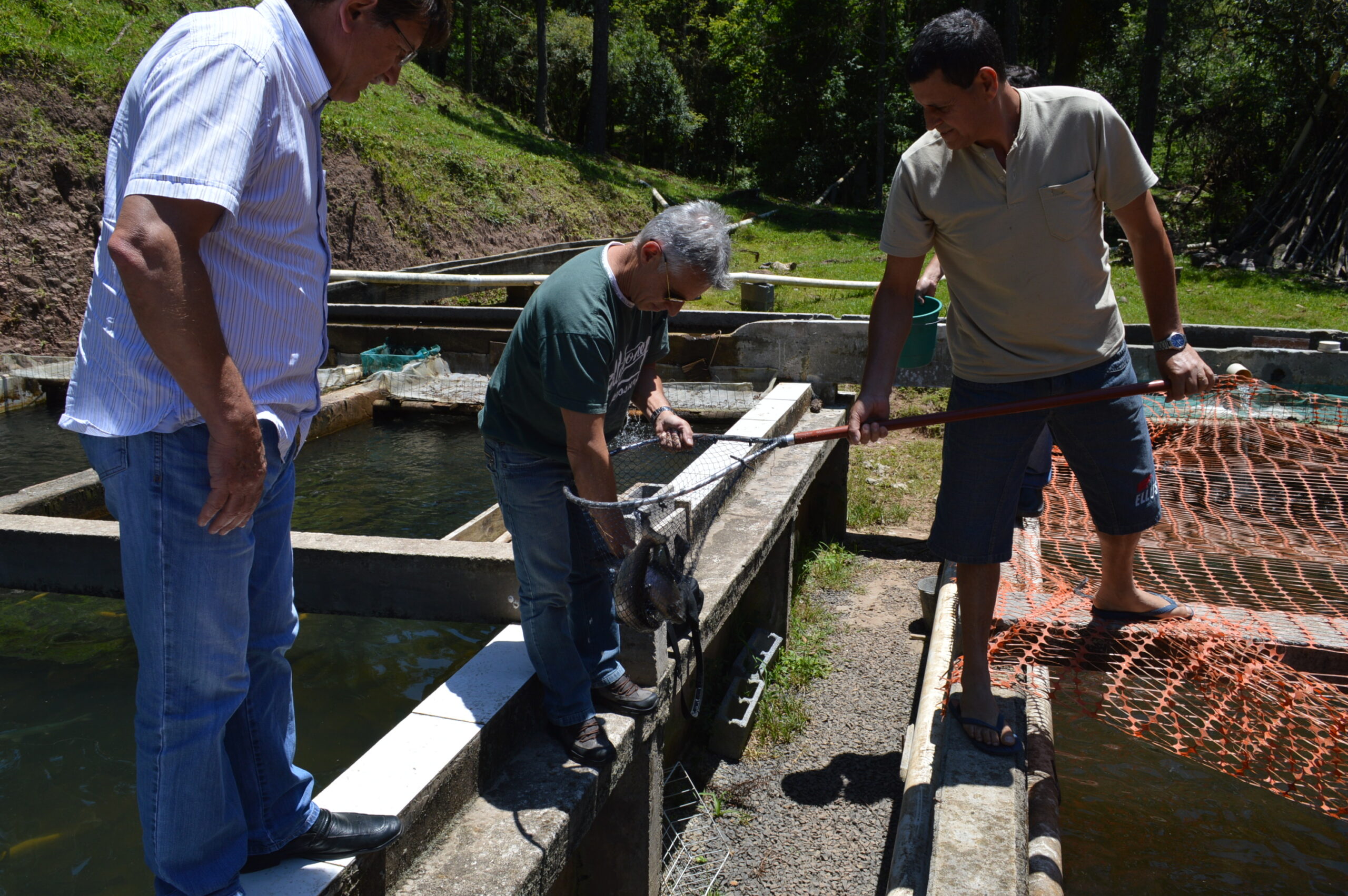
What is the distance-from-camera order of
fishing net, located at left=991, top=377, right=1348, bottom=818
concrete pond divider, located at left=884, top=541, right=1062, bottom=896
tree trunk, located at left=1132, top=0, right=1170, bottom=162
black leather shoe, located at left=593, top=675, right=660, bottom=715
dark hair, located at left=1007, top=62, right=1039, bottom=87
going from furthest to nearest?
tree trunk, located at left=1132, top=0, right=1170, bottom=162, dark hair, located at left=1007, top=62, right=1039, bottom=87, fishing net, located at left=991, top=377, right=1348, bottom=818, black leather shoe, located at left=593, top=675, right=660, bottom=715, concrete pond divider, located at left=884, top=541, right=1062, bottom=896

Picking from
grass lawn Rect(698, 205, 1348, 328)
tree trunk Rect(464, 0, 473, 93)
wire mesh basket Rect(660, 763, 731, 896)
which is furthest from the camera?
tree trunk Rect(464, 0, 473, 93)

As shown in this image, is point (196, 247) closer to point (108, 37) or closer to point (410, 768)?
point (410, 768)

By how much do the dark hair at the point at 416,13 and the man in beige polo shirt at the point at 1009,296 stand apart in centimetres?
132

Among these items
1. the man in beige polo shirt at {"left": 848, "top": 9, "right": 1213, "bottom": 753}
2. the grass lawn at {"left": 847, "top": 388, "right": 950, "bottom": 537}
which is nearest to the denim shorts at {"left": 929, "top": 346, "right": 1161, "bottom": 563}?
the man in beige polo shirt at {"left": 848, "top": 9, "right": 1213, "bottom": 753}

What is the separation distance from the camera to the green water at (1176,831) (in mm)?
3467

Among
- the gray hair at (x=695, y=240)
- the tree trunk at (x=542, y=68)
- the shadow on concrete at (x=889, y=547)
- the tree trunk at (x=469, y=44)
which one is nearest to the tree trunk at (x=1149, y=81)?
the shadow on concrete at (x=889, y=547)

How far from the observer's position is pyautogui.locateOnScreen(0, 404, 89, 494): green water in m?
6.83

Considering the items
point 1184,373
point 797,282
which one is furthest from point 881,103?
point 1184,373

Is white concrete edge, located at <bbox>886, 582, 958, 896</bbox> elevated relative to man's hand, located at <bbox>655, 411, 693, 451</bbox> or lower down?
lower down

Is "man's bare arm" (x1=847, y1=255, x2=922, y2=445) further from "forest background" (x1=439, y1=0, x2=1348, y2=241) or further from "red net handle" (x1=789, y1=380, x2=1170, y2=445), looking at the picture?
"forest background" (x1=439, y1=0, x2=1348, y2=241)

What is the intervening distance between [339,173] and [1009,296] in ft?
44.4

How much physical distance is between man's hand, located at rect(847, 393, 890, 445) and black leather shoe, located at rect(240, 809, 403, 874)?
1663 millimetres

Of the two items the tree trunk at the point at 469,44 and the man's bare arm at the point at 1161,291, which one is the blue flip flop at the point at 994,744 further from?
the tree trunk at the point at 469,44

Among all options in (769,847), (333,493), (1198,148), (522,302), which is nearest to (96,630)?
(333,493)
